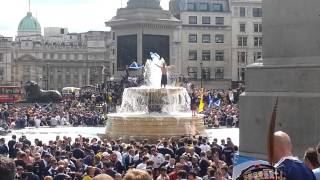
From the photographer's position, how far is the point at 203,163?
16.8 metres

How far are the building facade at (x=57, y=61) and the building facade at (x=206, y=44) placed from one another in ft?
167

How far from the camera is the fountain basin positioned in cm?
3306

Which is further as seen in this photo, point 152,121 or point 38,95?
point 38,95

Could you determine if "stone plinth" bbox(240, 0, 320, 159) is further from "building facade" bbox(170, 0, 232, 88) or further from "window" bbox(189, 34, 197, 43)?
"window" bbox(189, 34, 197, 43)

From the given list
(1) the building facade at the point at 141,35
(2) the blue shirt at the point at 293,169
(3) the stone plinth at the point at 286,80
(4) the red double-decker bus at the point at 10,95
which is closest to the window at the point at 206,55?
(4) the red double-decker bus at the point at 10,95

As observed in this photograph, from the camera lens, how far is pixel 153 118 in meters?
33.4

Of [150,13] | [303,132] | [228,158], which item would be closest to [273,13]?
[303,132]

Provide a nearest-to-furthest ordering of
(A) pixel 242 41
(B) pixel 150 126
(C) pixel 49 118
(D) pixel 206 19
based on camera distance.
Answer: (B) pixel 150 126
(C) pixel 49 118
(A) pixel 242 41
(D) pixel 206 19

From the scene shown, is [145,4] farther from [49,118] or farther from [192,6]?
[192,6]

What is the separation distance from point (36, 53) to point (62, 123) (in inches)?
4788

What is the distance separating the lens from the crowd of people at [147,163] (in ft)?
19.2

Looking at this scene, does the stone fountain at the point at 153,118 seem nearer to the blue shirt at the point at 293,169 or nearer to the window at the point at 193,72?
the blue shirt at the point at 293,169

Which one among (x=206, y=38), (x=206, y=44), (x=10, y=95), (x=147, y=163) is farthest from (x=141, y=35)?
(x=147, y=163)

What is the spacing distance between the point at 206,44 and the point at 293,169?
113 metres
